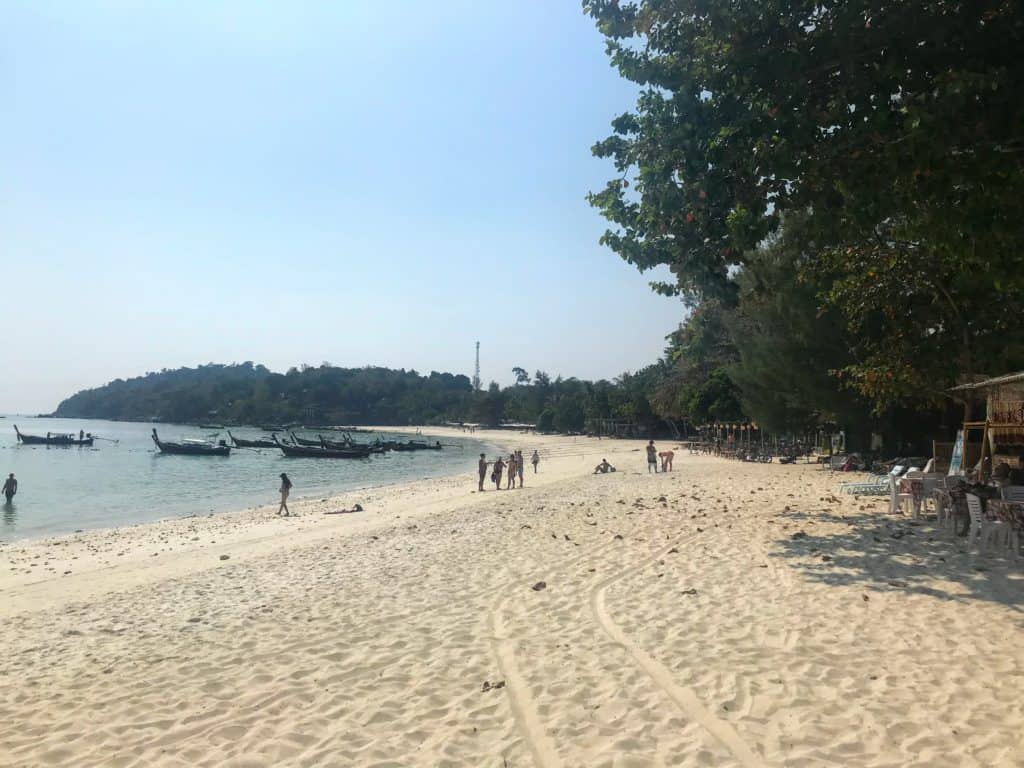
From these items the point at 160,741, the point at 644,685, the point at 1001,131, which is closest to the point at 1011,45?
the point at 1001,131

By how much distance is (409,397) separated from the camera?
572 feet

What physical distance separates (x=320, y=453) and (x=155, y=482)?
82.7ft

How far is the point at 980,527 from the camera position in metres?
9.17

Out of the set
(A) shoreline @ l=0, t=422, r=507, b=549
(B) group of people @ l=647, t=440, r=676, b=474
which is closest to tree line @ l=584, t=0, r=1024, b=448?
(B) group of people @ l=647, t=440, r=676, b=474

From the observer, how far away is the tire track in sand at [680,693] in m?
3.98

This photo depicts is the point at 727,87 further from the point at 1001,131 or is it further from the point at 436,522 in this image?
the point at 436,522

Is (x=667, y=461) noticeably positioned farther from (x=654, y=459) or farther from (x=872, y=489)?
(x=872, y=489)

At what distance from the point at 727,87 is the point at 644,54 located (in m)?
1.56

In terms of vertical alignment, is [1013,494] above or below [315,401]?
below

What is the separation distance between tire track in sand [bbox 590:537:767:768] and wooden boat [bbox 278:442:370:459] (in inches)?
2298

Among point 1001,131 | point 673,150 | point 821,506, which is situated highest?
point 673,150

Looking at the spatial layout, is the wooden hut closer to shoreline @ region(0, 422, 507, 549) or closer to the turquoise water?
the turquoise water

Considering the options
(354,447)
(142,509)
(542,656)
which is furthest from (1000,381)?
(354,447)

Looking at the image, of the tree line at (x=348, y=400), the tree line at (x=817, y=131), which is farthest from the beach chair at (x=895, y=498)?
the tree line at (x=348, y=400)
